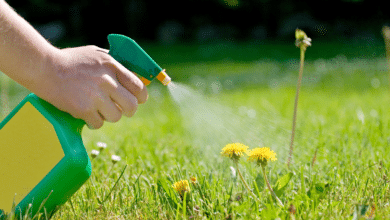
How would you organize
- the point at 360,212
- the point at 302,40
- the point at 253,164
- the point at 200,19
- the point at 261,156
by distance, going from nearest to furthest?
the point at 360,212
the point at 261,156
the point at 302,40
the point at 253,164
the point at 200,19

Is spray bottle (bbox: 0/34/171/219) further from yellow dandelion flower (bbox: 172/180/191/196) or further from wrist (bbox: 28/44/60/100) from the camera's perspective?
yellow dandelion flower (bbox: 172/180/191/196)

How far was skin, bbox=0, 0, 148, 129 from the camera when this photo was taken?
3.39ft

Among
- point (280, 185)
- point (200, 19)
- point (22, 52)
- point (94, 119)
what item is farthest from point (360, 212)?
point (200, 19)

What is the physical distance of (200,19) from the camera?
12117mm

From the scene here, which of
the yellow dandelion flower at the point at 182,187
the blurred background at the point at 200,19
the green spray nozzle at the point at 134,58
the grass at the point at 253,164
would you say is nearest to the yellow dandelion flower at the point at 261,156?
the grass at the point at 253,164

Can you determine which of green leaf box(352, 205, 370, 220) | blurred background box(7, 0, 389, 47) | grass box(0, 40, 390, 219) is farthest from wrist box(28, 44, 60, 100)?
blurred background box(7, 0, 389, 47)

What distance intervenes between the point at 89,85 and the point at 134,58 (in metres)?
0.16

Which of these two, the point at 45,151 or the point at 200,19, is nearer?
the point at 45,151

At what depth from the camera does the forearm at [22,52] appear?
3.39ft

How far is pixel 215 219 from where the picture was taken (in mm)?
990

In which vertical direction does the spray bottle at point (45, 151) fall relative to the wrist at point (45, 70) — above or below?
below

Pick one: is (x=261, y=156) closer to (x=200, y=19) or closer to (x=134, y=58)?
(x=134, y=58)

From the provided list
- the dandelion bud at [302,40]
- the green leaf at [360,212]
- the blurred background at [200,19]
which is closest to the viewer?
the green leaf at [360,212]

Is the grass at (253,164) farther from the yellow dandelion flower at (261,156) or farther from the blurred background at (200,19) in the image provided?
the blurred background at (200,19)
